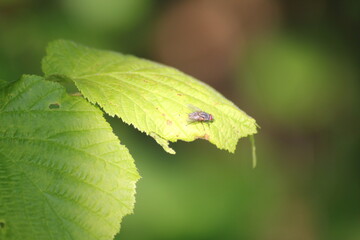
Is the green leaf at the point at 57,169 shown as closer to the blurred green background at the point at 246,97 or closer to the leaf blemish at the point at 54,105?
the leaf blemish at the point at 54,105

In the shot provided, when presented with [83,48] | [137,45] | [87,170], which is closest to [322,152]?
[137,45]

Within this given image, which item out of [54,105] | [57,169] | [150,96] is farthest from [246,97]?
[57,169]

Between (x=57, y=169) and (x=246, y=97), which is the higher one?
(x=57, y=169)

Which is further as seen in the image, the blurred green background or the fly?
the blurred green background

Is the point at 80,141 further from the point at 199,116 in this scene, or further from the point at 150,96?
the point at 199,116

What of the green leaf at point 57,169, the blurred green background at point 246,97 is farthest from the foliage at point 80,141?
→ the blurred green background at point 246,97

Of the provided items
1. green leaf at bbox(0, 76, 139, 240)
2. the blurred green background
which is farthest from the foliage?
the blurred green background

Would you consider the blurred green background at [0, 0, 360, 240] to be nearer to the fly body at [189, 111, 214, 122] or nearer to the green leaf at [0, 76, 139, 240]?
the fly body at [189, 111, 214, 122]
